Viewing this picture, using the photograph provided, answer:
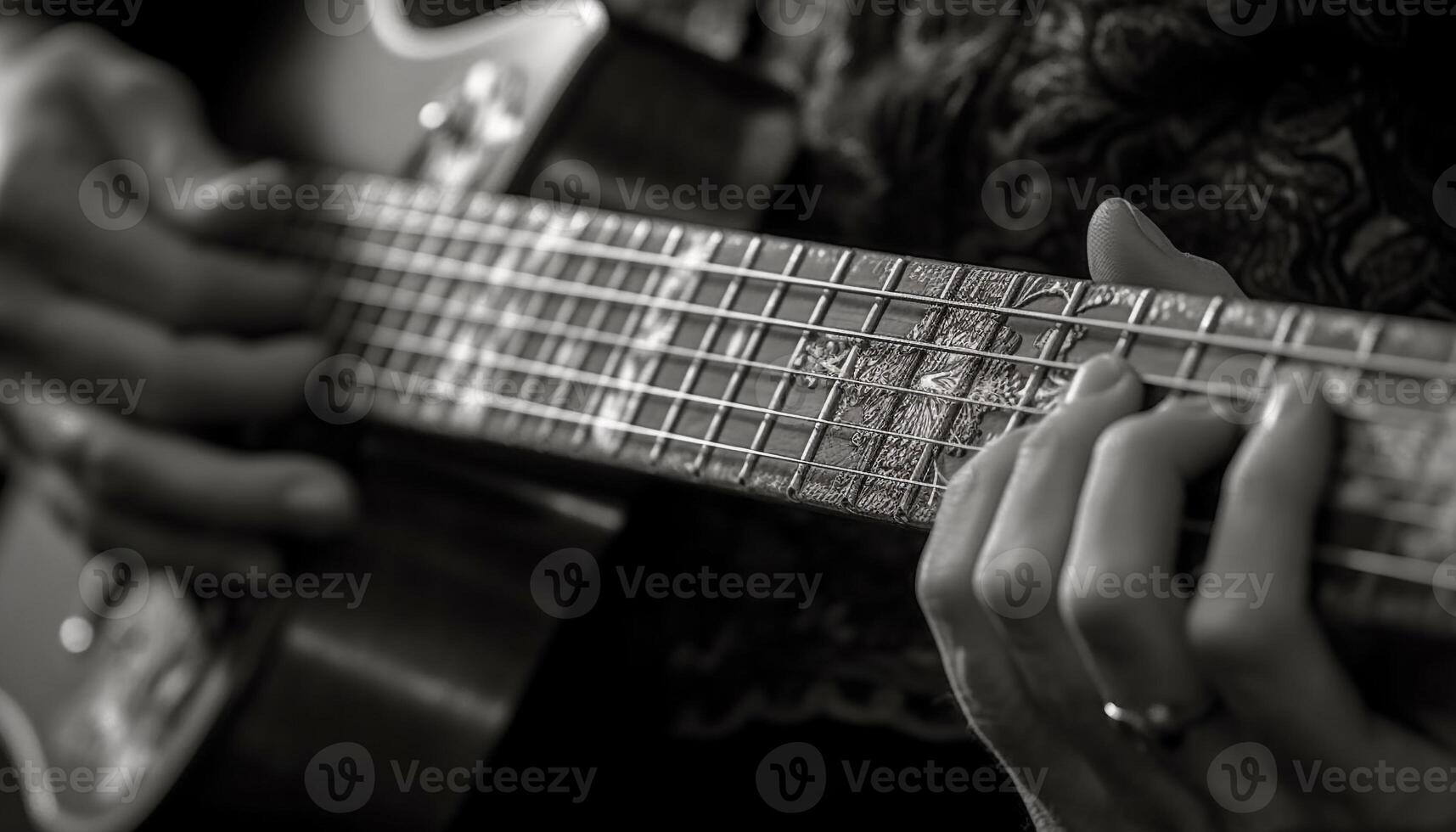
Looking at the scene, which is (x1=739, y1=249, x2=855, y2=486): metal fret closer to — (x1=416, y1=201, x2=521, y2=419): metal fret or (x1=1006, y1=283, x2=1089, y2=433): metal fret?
Answer: (x1=1006, y1=283, x2=1089, y2=433): metal fret

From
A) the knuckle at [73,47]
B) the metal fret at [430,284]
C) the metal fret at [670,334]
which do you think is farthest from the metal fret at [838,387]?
the knuckle at [73,47]

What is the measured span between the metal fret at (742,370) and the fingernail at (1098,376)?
0.15 m

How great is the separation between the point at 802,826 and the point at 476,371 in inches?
11.7

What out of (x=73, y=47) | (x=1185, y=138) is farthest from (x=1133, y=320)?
(x=73, y=47)

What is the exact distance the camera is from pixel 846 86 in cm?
73

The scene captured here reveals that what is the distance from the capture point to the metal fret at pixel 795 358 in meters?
0.45

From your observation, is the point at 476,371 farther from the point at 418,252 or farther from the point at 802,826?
the point at 802,826

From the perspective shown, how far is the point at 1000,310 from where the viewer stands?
0.40 m

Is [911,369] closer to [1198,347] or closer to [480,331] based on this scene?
[1198,347]

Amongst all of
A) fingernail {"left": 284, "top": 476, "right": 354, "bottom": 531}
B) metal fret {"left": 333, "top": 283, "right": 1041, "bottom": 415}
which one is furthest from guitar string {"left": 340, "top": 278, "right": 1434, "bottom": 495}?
fingernail {"left": 284, "top": 476, "right": 354, "bottom": 531}

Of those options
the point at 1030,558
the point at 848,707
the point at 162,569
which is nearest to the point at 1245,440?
the point at 1030,558

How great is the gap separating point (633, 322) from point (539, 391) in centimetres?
7

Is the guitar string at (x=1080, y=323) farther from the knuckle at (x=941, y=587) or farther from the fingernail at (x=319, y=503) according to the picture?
the fingernail at (x=319, y=503)

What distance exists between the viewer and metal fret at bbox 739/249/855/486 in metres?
0.45
